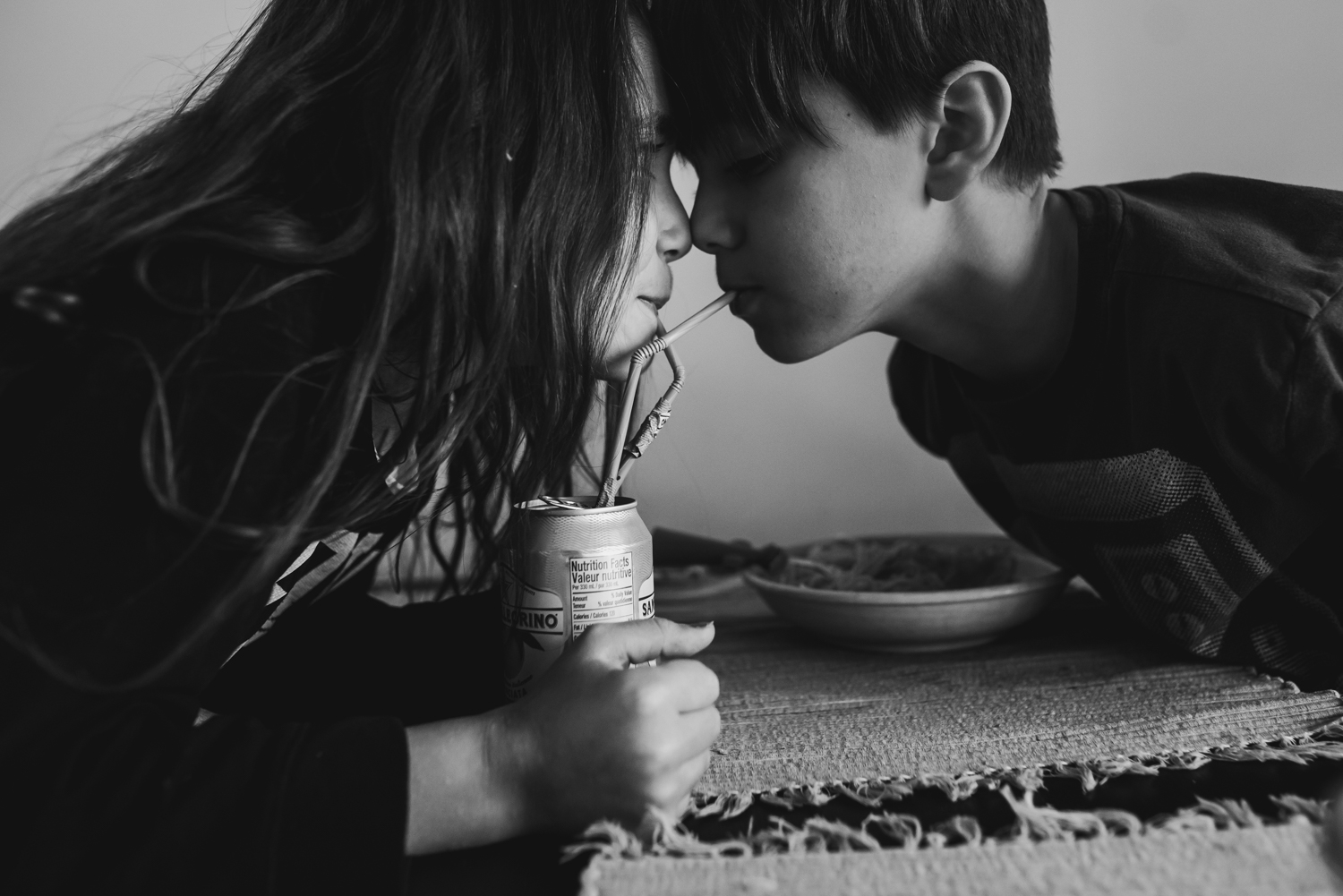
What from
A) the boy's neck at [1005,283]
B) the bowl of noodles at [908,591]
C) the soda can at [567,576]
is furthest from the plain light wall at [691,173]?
the soda can at [567,576]

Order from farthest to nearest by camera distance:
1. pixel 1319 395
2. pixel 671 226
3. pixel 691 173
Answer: pixel 691 173 → pixel 671 226 → pixel 1319 395

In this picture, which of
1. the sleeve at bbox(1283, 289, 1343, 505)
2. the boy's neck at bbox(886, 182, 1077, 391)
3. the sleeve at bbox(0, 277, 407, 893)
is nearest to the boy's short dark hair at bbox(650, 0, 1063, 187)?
the boy's neck at bbox(886, 182, 1077, 391)

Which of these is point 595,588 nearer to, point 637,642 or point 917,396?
point 637,642

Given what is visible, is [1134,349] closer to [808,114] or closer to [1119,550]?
[1119,550]

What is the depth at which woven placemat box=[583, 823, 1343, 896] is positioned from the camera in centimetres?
44

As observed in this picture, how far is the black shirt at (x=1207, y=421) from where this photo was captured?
71 cm

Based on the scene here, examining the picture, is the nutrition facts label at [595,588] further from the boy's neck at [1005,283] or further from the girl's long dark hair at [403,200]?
the boy's neck at [1005,283]

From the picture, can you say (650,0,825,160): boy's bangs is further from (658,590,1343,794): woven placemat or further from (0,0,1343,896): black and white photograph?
(658,590,1343,794): woven placemat

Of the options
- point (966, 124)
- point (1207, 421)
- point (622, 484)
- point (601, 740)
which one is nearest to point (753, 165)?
point (966, 124)

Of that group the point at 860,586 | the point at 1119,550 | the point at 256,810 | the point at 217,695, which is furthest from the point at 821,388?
the point at 256,810

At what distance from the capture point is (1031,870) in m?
0.46

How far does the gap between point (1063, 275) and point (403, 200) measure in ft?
2.02

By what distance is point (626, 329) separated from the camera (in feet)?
2.44

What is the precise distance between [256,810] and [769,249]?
58 centimetres
